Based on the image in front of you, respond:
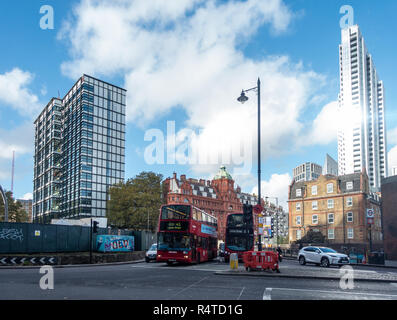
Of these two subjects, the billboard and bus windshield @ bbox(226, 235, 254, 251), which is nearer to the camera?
bus windshield @ bbox(226, 235, 254, 251)

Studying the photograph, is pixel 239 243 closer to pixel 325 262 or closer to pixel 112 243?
pixel 325 262

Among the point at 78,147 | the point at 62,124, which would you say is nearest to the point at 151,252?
the point at 78,147

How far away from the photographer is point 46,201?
105 metres

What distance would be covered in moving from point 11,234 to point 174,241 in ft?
40.2

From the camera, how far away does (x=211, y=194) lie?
385 feet

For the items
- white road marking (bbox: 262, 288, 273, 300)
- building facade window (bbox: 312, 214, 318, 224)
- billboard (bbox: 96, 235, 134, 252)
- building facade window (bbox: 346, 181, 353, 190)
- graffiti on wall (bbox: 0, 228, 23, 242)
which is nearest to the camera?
white road marking (bbox: 262, 288, 273, 300)

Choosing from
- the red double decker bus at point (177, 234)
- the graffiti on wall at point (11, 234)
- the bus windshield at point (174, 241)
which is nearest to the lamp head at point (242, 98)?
the red double decker bus at point (177, 234)

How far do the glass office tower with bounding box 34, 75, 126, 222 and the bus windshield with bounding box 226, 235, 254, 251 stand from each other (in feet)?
208

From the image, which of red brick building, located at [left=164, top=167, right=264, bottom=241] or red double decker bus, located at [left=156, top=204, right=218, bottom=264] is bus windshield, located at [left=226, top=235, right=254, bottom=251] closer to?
red double decker bus, located at [left=156, top=204, right=218, bottom=264]

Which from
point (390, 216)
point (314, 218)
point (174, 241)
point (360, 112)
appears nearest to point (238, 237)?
point (174, 241)

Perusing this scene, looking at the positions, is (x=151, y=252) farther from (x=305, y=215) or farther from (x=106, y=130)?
(x=106, y=130)

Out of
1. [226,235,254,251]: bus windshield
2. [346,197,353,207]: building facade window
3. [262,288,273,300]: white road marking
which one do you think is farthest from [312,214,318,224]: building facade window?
[262,288,273,300]: white road marking

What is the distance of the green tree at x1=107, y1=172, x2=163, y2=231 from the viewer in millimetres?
64125

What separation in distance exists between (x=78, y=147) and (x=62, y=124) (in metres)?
14.1
